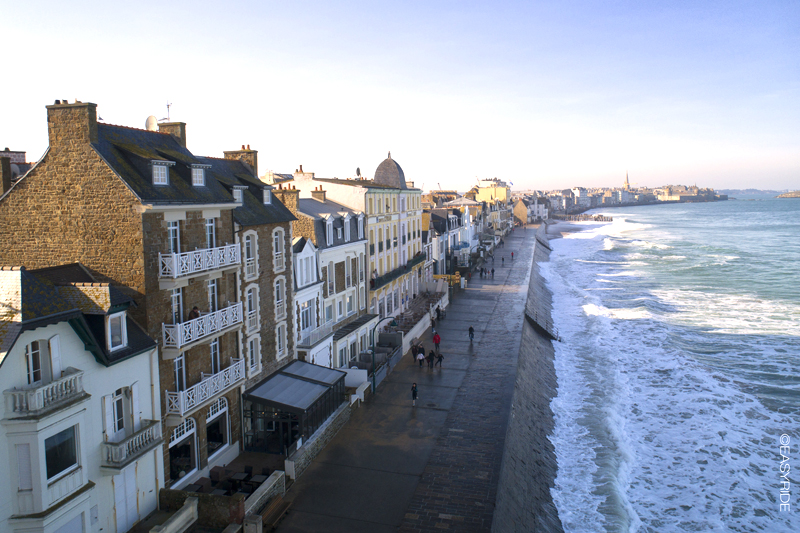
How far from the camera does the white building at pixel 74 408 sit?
11.3m

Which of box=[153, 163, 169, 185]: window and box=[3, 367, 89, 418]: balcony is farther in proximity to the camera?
box=[153, 163, 169, 185]: window

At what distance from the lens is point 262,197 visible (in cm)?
2217

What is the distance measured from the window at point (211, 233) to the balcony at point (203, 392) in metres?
4.12

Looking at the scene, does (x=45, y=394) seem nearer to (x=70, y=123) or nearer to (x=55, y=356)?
(x=55, y=356)

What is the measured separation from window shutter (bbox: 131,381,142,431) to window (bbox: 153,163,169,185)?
5.90m

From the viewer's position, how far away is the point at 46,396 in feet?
38.6

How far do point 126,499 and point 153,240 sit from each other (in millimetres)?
6914

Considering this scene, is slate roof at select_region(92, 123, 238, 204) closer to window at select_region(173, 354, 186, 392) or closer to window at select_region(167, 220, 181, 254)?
window at select_region(167, 220, 181, 254)

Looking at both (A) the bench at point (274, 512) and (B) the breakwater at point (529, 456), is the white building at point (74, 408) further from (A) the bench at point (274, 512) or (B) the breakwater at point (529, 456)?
(B) the breakwater at point (529, 456)

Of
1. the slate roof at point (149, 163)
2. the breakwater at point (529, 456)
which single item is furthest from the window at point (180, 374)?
the breakwater at point (529, 456)

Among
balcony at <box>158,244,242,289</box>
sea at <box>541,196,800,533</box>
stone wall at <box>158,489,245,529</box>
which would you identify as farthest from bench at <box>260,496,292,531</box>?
sea at <box>541,196,800,533</box>

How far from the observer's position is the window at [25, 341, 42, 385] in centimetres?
1169

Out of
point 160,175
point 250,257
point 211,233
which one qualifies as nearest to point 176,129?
point 160,175

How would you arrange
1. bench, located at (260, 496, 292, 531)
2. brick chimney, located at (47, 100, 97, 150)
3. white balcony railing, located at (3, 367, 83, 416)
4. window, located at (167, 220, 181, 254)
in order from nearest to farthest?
white balcony railing, located at (3, 367, 83, 416) → brick chimney, located at (47, 100, 97, 150) → bench, located at (260, 496, 292, 531) → window, located at (167, 220, 181, 254)
